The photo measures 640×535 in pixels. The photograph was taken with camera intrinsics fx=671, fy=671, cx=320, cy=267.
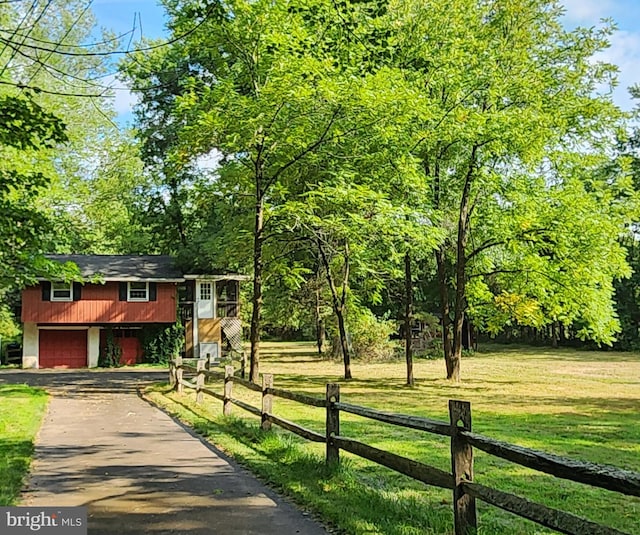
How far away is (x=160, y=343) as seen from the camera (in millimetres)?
37094

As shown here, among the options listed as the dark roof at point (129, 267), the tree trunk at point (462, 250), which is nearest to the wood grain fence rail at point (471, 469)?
the tree trunk at point (462, 250)

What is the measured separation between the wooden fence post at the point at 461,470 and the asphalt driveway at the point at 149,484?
3.60ft

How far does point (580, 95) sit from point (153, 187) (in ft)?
82.2

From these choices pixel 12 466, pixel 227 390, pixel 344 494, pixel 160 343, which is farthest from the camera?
pixel 160 343

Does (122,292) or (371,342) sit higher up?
(122,292)

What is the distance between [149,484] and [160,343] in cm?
3073

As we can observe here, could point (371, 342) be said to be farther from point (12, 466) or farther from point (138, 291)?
point (12, 466)

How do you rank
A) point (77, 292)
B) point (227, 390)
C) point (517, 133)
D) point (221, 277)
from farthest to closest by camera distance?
1. point (221, 277)
2. point (77, 292)
3. point (517, 133)
4. point (227, 390)

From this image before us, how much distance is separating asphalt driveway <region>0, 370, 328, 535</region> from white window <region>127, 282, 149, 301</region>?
2390cm

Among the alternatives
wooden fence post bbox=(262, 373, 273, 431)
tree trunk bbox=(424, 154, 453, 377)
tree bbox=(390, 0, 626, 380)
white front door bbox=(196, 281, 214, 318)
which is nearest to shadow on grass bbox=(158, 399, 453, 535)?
wooden fence post bbox=(262, 373, 273, 431)

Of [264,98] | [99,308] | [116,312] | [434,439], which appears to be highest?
[264,98]

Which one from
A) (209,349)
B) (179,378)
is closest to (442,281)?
(179,378)

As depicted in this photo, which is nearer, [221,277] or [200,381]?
[200,381]

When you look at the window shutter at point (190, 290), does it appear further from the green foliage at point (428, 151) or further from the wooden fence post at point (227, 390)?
the wooden fence post at point (227, 390)
